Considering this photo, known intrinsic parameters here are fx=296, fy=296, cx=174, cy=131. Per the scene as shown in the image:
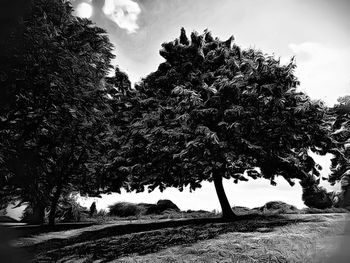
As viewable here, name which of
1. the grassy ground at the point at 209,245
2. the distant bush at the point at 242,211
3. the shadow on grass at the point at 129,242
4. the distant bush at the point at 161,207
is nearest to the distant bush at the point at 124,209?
the distant bush at the point at 161,207

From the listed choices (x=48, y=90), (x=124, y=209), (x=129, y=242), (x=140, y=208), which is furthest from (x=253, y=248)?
(x=124, y=209)

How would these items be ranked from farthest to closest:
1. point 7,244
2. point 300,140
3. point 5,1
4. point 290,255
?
point 300,140 < point 290,255 < point 5,1 < point 7,244

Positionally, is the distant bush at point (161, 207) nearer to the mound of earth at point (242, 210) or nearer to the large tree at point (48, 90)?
the mound of earth at point (242, 210)

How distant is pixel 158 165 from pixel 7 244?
16.4 meters

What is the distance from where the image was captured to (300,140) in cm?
1648

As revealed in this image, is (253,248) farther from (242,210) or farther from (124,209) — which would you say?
(124,209)

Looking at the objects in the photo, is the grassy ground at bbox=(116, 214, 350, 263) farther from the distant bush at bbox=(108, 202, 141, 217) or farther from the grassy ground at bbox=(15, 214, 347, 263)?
the distant bush at bbox=(108, 202, 141, 217)

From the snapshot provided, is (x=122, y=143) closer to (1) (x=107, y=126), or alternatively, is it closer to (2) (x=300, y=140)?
(1) (x=107, y=126)

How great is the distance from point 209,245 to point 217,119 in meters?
6.65

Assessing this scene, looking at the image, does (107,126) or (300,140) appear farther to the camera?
(107,126)

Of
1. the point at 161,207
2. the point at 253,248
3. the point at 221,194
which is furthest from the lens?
the point at 161,207

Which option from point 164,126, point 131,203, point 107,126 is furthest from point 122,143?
point 131,203

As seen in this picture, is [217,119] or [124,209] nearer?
[217,119]

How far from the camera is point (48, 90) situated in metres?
14.5
